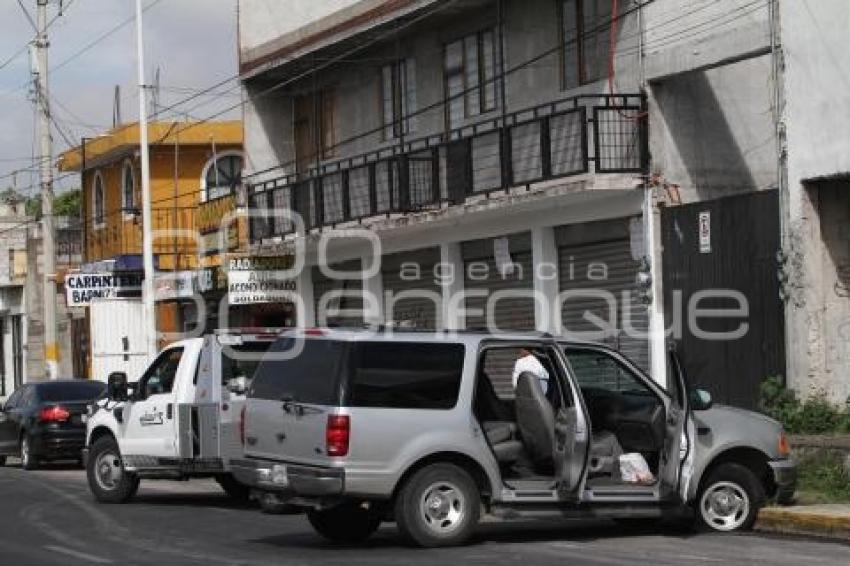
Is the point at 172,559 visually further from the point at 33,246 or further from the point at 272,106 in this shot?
the point at 33,246

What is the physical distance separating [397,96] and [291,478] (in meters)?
16.4

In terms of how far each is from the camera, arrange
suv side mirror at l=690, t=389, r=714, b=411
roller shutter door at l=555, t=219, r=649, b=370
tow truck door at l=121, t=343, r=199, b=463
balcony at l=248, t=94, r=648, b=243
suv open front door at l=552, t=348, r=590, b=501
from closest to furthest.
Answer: suv open front door at l=552, t=348, r=590, b=501 → suv side mirror at l=690, t=389, r=714, b=411 → tow truck door at l=121, t=343, r=199, b=463 → balcony at l=248, t=94, r=648, b=243 → roller shutter door at l=555, t=219, r=649, b=370

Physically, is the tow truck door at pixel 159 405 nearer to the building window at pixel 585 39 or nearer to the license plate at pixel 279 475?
the license plate at pixel 279 475

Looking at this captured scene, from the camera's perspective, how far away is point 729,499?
561 inches

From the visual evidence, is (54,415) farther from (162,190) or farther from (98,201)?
(98,201)

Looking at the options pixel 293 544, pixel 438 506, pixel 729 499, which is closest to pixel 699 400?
pixel 729 499

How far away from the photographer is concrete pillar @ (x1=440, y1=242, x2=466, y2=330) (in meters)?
26.5

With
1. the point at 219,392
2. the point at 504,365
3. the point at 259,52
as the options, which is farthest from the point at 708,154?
the point at 259,52

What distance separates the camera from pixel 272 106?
1277 inches

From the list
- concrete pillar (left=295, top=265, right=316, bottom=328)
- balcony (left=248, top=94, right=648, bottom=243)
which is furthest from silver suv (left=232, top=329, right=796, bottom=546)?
concrete pillar (left=295, top=265, right=316, bottom=328)

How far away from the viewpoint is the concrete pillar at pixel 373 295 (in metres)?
29.3

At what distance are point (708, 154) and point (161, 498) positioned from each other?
28.9ft

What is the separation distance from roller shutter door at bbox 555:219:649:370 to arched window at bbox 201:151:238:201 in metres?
19.6

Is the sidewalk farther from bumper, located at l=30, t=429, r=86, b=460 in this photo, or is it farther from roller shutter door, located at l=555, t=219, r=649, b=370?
bumper, located at l=30, t=429, r=86, b=460
